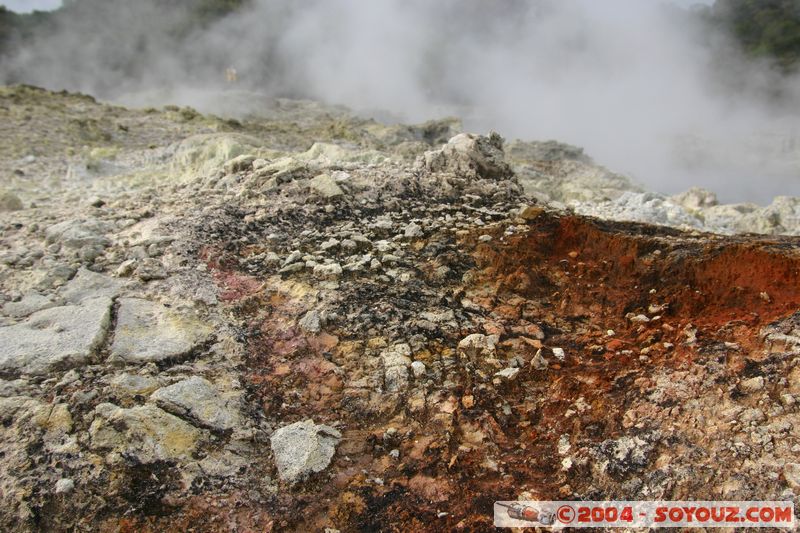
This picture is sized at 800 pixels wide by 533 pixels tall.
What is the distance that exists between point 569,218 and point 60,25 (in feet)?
69.7

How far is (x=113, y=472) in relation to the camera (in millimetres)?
2176

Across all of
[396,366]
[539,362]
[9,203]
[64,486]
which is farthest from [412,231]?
[9,203]

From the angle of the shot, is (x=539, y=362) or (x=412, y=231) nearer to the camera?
(x=539, y=362)

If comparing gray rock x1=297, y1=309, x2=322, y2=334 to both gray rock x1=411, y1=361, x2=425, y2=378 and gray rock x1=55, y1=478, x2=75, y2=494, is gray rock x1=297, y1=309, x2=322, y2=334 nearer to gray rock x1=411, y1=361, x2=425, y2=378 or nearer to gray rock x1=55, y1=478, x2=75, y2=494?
gray rock x1=411, y1=361, x2=425, y2=378

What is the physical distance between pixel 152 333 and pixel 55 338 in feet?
1.49

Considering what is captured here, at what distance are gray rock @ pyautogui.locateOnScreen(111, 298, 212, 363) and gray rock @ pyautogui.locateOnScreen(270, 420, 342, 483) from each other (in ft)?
2.61

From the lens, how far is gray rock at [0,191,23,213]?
527 cm

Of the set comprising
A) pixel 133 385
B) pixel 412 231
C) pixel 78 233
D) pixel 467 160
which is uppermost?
pixel 467 160

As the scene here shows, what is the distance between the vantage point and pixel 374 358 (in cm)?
292

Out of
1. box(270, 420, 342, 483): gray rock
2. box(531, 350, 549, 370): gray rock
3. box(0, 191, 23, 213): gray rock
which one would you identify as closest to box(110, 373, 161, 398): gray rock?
box(270, 420, 342, 483): gray rock

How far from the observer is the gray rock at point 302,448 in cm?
231

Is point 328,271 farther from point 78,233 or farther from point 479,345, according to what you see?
point 78,233

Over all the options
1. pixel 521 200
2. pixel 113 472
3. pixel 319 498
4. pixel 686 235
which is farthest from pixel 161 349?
pixel 686 235

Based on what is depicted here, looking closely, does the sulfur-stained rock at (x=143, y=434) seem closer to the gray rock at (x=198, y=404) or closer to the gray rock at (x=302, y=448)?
the gray rock at (x=198, y=404)
